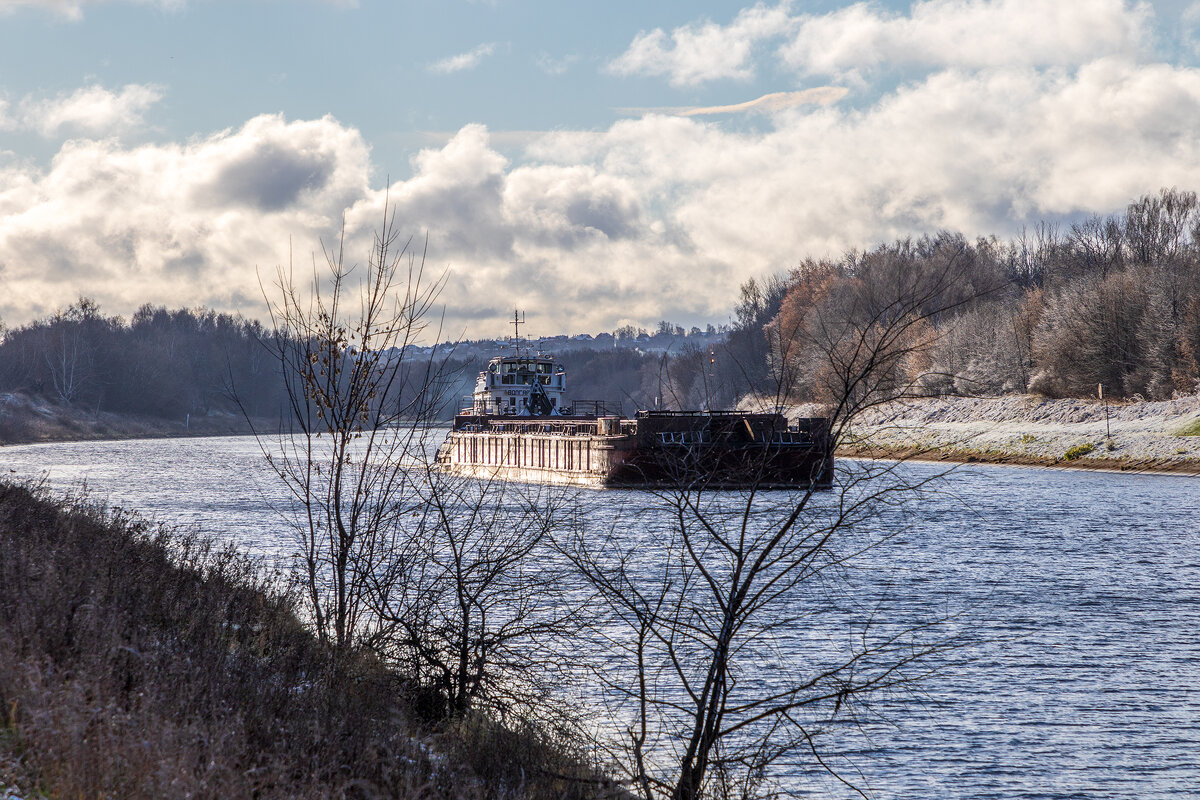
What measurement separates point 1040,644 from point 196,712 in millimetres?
13620

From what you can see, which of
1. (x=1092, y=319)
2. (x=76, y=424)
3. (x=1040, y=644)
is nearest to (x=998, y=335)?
(x=1092, y=319)

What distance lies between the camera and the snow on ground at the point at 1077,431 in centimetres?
5188

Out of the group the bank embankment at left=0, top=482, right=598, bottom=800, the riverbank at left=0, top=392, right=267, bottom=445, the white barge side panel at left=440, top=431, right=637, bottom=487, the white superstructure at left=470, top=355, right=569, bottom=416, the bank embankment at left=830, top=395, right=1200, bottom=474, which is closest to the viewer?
the bank embankment at left=0, top=482, right=598, bottom=800

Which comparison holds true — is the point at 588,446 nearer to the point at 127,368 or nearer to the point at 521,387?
the point at 521,387

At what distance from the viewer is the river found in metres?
10.3

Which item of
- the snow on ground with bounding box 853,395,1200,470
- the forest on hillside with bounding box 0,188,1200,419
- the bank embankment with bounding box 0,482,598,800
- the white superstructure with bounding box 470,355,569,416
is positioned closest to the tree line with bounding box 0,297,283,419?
the forest on hillside with bounding box 0,188,1200,419

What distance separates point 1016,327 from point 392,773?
77.7m

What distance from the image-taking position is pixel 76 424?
107 meters

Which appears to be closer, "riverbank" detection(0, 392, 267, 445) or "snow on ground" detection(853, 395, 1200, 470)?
"snow on ground" detection(853, 395, 1200, 470)

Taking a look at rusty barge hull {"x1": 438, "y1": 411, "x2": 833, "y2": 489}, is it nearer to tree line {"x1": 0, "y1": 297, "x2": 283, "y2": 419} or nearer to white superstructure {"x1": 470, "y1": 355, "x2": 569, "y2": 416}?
white superstructure {"x1": 470, "y1": 355, "x2": 569, "y2": 416}

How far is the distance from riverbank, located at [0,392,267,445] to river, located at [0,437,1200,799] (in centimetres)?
7009

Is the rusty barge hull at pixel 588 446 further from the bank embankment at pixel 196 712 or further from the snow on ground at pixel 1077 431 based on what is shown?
the bank embankment at pixel 196 712

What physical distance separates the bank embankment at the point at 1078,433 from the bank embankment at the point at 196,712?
3937 centimetres

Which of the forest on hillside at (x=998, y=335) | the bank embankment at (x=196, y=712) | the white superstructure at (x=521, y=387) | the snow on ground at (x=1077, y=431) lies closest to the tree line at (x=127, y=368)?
the forest on hillside at (x=998, y=335)
